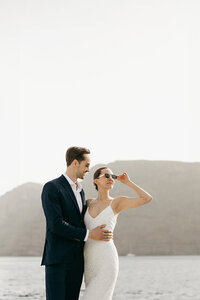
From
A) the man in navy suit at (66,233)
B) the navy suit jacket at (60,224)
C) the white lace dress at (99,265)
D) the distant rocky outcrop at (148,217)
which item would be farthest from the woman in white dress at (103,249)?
the distant rocky outcrop at (148,217)

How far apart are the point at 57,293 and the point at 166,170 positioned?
15248cm

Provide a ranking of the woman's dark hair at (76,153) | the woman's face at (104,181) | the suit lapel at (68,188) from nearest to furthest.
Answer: the suit lapel at (68,188) → the woman's dark hair at (76,153) → the woman's face at (104,181)

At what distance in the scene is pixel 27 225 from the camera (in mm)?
156625

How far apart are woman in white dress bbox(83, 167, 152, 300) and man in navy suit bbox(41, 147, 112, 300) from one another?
0.10 metres

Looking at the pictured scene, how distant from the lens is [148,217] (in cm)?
14350

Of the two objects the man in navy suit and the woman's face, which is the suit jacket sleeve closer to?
the man in navy suit

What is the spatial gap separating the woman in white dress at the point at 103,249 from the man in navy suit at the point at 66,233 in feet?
0.34

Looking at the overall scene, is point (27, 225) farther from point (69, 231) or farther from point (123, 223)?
point (69, 231)

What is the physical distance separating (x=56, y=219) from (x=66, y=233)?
0.57ft

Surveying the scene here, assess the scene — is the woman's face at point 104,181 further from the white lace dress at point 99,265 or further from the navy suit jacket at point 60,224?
the navy suit jacket at point 60,224

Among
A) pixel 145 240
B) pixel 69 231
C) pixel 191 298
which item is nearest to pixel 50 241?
pixel 69 231

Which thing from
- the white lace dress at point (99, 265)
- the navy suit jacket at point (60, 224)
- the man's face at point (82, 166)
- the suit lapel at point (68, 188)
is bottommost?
the white lace dress at point (99, 265)

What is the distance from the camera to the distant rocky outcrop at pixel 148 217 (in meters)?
140

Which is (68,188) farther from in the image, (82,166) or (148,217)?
(148,217)
